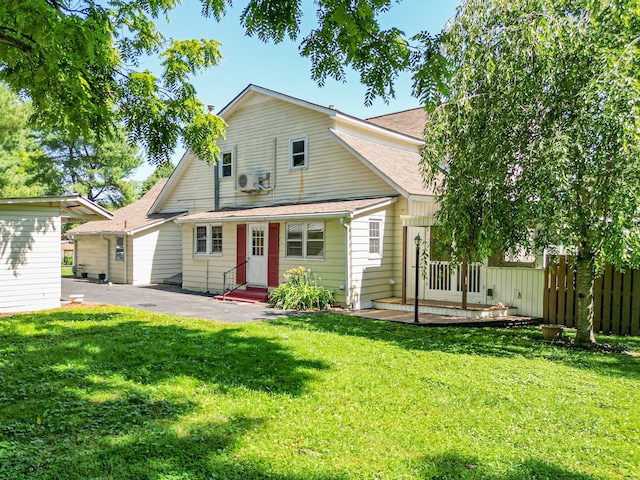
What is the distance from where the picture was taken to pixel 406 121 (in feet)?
67.9

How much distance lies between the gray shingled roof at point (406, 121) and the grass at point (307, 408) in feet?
42.8

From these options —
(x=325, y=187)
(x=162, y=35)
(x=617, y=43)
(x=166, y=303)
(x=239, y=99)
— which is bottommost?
(x=166, y=303)

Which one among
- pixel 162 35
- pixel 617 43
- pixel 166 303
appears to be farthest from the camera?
pixel 166 303

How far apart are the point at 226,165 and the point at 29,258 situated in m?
8.91

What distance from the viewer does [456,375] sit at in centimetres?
620

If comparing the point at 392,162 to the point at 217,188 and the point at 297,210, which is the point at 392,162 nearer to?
the point at 297,210

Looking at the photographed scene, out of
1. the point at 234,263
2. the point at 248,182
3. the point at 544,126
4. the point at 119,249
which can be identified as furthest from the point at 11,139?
the point at 544,126

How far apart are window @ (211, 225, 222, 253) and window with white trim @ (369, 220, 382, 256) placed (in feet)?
21.5

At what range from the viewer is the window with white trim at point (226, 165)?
61.6 feet

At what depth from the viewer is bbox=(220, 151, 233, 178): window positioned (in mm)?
18781

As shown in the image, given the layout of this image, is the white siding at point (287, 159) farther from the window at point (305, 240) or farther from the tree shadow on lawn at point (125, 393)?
the tree shadow on lawn at point (125, 393)

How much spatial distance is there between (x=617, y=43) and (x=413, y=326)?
262 inches

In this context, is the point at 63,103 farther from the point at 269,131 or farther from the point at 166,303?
the point at 269,131

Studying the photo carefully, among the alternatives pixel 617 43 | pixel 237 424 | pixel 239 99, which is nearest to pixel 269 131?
pixel 239 99
